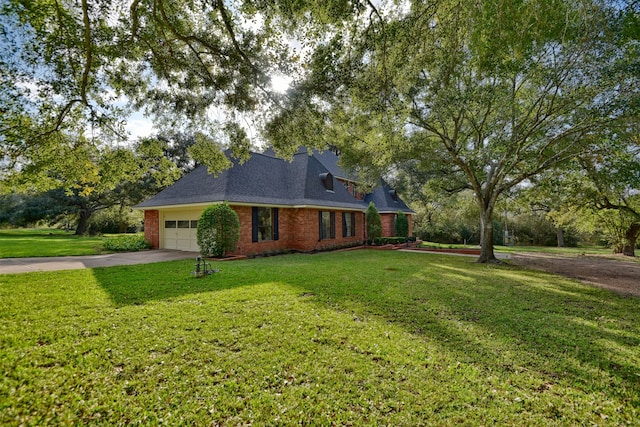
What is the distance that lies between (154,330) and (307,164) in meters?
14.9

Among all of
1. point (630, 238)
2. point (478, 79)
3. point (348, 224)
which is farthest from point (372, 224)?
point (630, 238)

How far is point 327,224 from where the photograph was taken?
17.8 m

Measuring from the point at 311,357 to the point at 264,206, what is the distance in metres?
11.2

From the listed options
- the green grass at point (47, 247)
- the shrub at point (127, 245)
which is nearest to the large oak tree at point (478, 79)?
the shrub at point (127, 245)

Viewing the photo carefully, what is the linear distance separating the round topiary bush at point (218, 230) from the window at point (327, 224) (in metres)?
5.71

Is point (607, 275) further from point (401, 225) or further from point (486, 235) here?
point (401, 225)

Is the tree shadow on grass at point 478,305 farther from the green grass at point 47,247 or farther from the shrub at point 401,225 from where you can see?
the shrub at point 401,225

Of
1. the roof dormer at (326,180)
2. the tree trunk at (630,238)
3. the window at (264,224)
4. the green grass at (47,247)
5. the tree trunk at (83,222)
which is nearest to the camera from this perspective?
the green grass at (47,247)

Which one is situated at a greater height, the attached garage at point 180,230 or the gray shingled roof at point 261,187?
the gray shingled roof at point 261,187

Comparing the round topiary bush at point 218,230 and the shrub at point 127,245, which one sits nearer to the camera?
the round topiary bush at point 218,230

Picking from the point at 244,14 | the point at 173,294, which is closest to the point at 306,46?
the point at 244,14

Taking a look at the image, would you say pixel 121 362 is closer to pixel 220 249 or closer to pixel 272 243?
pixel 220 249

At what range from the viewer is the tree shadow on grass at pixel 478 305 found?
3.84 m

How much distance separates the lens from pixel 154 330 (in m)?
4.48
